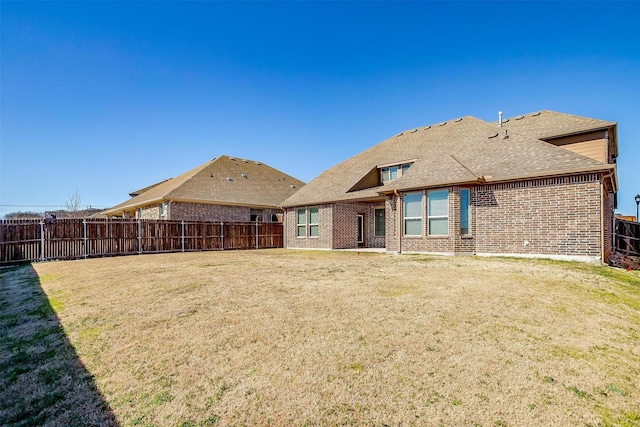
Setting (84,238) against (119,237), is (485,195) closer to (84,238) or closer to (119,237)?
(119,237)

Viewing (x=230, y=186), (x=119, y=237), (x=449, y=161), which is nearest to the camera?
(x=449, y=161)

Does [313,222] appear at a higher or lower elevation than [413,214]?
lower

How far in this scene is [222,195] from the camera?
22.5 metres

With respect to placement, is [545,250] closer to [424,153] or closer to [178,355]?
[424,153]

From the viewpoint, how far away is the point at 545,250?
1038cm

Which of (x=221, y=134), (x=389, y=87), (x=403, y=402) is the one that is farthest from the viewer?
(x=221, y=134)

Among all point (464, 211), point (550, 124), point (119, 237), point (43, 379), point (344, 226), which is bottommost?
point (43, 379)

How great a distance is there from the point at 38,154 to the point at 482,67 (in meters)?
34.8

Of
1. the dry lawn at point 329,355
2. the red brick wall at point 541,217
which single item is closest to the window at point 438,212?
the red brick wall at point 541,217

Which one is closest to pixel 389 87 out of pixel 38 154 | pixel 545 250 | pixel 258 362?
pixel 545 250

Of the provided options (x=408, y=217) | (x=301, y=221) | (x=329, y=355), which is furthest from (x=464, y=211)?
(x=301, y=221)

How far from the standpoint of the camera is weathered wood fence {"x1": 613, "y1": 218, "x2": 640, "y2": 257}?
46.2 ft

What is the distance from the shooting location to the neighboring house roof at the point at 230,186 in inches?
843

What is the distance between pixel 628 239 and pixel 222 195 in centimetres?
2224
